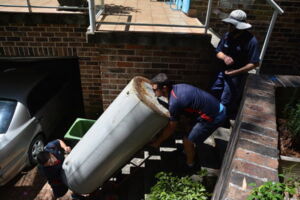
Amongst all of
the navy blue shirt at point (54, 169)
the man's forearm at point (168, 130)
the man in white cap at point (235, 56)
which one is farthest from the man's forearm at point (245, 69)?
the navy blue shirt at point (54, 169)

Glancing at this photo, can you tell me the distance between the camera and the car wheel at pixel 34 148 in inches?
168

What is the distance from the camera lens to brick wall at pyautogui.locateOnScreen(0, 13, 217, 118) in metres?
3.34

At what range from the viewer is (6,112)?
4.03m

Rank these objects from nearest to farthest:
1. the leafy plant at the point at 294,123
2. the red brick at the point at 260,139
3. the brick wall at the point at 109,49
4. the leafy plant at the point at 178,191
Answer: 1. the red brick at the point at 260,139
2. the leafy plant at the point at 294,123
3. the leafy plant at the point at 178,191
4. the brick wall at the point at 109,49

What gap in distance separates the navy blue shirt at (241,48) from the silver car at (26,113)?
3.51 metres

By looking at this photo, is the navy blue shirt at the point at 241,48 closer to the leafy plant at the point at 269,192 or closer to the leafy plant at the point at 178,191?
the leafy plant at the point at 178,191

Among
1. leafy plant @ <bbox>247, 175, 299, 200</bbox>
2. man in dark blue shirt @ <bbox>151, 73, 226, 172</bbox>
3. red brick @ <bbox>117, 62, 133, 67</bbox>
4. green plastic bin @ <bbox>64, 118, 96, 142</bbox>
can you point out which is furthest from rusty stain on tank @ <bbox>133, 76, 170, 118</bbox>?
green plastic bin @ <bbox>64, 118, 96, 142</bbox>

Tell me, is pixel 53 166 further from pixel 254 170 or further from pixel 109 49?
pixel 254 170

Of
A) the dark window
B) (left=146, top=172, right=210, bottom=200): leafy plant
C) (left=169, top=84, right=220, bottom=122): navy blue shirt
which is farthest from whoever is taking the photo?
the dark window

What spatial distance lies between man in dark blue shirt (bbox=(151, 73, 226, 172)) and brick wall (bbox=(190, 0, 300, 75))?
1.20 m

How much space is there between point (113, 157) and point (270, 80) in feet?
6.88

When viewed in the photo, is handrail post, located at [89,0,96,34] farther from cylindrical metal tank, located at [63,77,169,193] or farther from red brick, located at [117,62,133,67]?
cylindrical metal tank, located at [63,77,169,193]

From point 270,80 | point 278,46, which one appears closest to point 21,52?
point 270,80

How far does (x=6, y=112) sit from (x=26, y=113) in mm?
314
